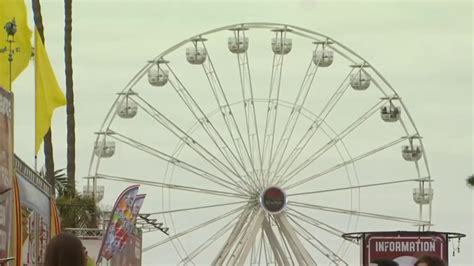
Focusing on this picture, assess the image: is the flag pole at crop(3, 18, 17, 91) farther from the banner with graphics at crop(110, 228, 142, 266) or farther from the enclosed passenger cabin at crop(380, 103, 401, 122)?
the enclosed passenger cabin at crop(380, 103, 401, 122)

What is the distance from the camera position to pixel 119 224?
28.2 meters

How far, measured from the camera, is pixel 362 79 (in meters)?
52.6

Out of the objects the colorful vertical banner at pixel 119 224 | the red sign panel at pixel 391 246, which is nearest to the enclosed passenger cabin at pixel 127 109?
the colorful vertical banner at pixel 119 224

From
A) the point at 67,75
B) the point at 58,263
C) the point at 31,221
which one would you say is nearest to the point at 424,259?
the point at 58,263

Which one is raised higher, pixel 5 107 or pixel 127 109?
pixel 127 109

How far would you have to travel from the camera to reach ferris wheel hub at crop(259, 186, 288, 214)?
4816 centimetres

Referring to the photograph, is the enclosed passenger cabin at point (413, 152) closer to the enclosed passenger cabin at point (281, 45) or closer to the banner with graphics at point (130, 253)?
the enclosed passenger cabin at point (281, 45)

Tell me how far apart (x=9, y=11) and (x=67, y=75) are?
23.8 meters

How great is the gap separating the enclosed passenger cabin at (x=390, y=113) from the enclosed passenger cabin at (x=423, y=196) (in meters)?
2.36

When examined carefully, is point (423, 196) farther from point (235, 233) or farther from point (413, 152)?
point (235, 233)

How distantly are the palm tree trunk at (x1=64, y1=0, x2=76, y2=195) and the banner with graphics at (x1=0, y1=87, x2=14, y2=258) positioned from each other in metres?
29.8

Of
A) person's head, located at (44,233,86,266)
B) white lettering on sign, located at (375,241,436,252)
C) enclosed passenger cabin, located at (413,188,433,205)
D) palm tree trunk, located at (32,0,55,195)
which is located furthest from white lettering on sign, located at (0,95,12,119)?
enclosed passenger cabin, located at (413,188,433,205)

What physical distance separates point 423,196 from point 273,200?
20.0 feet

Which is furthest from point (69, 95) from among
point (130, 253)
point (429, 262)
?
point (429, 262)
